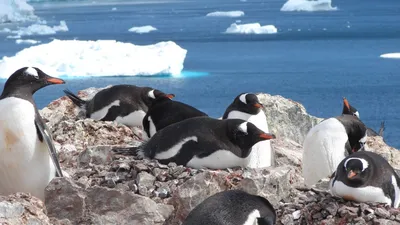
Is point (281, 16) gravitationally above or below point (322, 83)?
below

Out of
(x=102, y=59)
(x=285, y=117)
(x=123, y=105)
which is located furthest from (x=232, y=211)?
(x=102, y=59)

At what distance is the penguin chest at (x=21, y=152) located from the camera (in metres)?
4.90

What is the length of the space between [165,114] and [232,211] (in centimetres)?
260

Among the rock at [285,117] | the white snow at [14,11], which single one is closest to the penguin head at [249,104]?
the rock at [285,117]

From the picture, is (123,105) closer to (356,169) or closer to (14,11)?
(356,169)

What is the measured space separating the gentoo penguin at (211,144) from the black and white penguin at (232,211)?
93 centimetres

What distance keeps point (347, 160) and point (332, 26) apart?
181 ft

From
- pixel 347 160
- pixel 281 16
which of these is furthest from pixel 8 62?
pixel 281 16

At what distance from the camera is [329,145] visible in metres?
5.96

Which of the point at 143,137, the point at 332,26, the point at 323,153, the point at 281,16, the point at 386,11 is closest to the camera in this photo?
the point at 323,153

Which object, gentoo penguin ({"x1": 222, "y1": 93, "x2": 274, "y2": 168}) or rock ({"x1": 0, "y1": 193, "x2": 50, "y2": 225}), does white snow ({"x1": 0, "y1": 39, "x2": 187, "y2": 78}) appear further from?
rock ({"x1": 0, "y1": 193, "x2": 50, "y2": 225})

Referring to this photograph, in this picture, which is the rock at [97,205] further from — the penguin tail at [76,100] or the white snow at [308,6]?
the white snow at [308,6]

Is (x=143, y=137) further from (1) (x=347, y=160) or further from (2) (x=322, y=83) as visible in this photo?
(2) (x=322, y=83)

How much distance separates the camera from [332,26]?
193 ft
